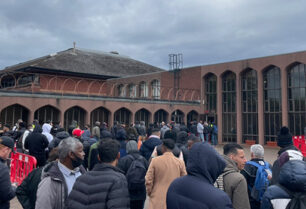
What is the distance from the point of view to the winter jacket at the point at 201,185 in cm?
195

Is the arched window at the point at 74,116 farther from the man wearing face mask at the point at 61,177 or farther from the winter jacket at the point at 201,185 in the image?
the winter jacket at the point at 201,185

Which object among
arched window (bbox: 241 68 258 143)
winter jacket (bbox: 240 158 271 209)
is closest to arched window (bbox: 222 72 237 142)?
arched window (bbox: 241 68 258 143)

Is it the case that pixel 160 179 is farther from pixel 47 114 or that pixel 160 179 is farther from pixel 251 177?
pixel 47 114

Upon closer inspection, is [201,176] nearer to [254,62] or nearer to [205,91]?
[254,62]

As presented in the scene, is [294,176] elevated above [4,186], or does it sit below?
above

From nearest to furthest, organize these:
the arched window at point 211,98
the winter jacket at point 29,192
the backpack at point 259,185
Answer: the winter jacket at point 29,192, the backpack at point 259,185, the arched window at point 211,98

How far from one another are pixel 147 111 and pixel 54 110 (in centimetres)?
773

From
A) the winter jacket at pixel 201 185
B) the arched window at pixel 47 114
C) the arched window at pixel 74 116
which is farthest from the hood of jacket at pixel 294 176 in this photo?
the arched window at pixel 74 116

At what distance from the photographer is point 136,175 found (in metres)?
4.07

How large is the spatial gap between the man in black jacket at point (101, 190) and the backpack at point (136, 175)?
1627mm

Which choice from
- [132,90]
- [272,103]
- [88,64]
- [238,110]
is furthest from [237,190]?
[88,64]

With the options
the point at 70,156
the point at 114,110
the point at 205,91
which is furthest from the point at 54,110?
the point at 70,156

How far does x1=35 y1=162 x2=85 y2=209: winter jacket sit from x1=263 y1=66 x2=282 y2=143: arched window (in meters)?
20.0

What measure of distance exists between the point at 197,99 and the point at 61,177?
23.2 metres
